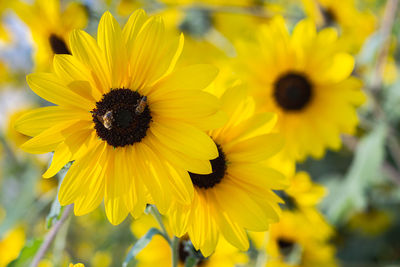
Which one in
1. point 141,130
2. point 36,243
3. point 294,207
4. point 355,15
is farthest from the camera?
point 355,15

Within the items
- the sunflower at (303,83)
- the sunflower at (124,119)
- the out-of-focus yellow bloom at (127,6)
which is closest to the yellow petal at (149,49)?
the sunflower at (124,119)

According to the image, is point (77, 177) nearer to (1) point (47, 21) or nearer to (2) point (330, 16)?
(1) point (47, 21)

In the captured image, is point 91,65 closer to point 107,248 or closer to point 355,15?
point 107,248

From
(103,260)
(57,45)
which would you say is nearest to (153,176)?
(57,45)

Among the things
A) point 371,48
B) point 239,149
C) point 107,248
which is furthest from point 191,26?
point 239,149

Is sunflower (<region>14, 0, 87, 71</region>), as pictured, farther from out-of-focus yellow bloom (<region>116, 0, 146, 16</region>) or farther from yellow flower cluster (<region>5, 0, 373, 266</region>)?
out-of-focus yellow bloom (<region>116, 0, 146, 16</region>)
